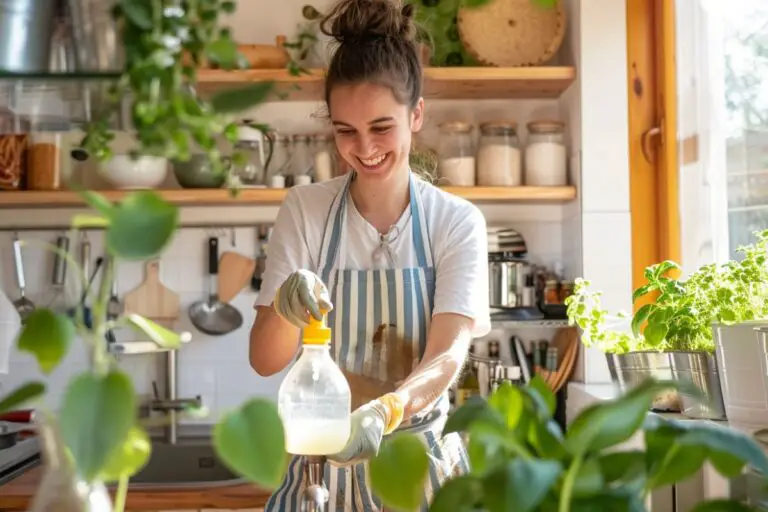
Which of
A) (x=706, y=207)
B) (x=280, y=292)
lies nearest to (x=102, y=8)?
(x=280, y=292)

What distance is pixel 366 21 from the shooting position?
6.64 feet

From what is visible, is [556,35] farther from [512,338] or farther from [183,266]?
[183,266]

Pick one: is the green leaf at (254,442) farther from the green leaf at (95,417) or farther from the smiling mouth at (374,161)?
the smiling mouth at (374,161)

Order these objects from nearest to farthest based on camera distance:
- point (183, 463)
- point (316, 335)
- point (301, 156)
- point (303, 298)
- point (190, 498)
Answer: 1. point (316, 335)
2. point (303, 298)
3. point (190, 498)
4. point (183, 463)
5. point (301, 156)

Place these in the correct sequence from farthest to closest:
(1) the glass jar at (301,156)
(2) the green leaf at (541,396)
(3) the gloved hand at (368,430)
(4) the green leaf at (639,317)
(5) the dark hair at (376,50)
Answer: (1) the glass jar at (301,156), (5) the dark hair at (376,50), (4) the green leaf at (639,317), (3) the gloved hand at (368,430), (2) the green leaf at (541,396)

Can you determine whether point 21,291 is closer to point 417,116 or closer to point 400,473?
point 417,116

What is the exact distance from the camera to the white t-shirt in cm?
199

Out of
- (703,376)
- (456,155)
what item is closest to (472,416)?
(703,376)

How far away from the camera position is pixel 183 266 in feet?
11.7

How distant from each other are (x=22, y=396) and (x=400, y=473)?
235 millimetres

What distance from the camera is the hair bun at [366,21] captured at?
2020mm

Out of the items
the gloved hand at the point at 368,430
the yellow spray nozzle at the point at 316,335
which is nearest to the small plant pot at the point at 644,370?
the gloved hand at the point at 368,430

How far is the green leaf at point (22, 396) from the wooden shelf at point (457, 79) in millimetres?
2578

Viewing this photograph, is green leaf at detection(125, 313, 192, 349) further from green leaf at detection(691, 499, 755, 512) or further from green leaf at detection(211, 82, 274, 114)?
green leaf at detection(691, 499, 755, 512)
